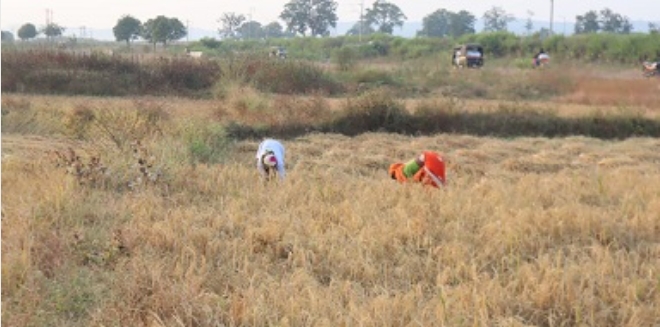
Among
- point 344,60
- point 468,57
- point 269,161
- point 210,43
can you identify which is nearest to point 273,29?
point 210,43

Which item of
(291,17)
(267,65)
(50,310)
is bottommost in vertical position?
(50,310)

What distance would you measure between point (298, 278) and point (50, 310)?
1.27m

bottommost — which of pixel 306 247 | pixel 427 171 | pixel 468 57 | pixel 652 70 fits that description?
pixel 306 247

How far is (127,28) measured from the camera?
51.2 m

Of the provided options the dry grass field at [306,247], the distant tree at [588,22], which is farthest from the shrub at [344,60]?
the distant tree at [588,22]

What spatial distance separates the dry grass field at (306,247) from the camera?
330 centimetres

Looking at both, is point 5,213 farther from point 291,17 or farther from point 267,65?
point 291,17

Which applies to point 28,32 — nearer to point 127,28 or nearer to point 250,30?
point 127,28

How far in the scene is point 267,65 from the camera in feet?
61.7

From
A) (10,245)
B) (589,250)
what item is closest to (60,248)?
(10,245)

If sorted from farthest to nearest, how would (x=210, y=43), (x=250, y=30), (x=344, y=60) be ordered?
(x=250, y=30) < (x=210, y=43) < (x=344, y=60)

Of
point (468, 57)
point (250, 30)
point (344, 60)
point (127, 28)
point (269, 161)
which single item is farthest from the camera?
point (250, 30)

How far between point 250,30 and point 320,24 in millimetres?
15724

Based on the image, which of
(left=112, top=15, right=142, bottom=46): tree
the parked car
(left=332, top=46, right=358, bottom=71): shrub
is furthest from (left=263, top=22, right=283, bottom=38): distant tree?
(left=332, top=46, right=358, bottom=71): shrub
